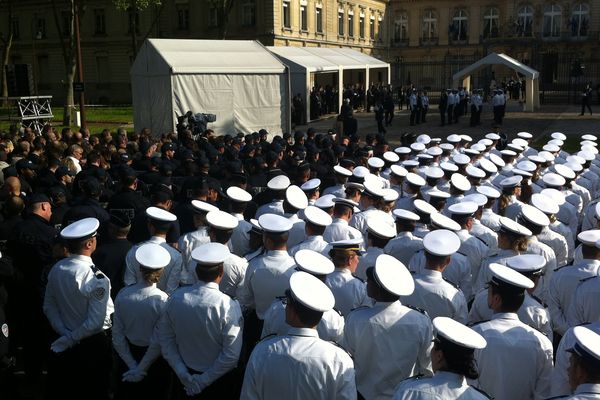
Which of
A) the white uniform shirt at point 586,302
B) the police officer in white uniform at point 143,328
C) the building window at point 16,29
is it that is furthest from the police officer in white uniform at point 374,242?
the building window at point 16,29

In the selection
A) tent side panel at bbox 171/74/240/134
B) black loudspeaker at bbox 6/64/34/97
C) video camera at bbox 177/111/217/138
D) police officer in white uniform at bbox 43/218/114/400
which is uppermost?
black loudspeaker at bbox 6/64/34/97

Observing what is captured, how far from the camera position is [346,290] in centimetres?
489

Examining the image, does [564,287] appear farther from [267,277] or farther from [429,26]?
[429,26]

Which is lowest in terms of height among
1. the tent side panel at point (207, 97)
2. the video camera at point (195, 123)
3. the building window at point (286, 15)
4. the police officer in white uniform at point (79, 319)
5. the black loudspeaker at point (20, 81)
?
the police officer in white uniform at point (79, 319)

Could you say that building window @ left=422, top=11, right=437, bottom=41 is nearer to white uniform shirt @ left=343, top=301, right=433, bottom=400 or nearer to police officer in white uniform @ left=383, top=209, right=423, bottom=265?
police officer in white uniform @ left=383, top=209, right=423, bottom=265

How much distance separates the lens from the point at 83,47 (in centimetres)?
5378

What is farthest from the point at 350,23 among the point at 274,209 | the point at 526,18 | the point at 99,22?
the point at 274,209

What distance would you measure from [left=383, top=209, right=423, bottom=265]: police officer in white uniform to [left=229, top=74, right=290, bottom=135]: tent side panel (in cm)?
1748

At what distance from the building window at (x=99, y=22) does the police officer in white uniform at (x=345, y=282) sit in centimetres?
5304

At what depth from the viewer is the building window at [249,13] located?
4588cm

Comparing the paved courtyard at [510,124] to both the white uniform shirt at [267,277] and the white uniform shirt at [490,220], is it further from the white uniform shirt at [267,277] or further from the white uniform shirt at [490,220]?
the white uniform shirt at [267,277]

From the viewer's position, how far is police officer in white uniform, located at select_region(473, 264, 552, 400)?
156 inches

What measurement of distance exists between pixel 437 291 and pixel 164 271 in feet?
7.91

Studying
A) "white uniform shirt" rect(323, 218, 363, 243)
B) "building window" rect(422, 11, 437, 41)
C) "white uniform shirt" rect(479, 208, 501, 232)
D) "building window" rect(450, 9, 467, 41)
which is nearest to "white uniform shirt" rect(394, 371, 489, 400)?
"white uniform shirt" rect(323, 218, 363, 243)
